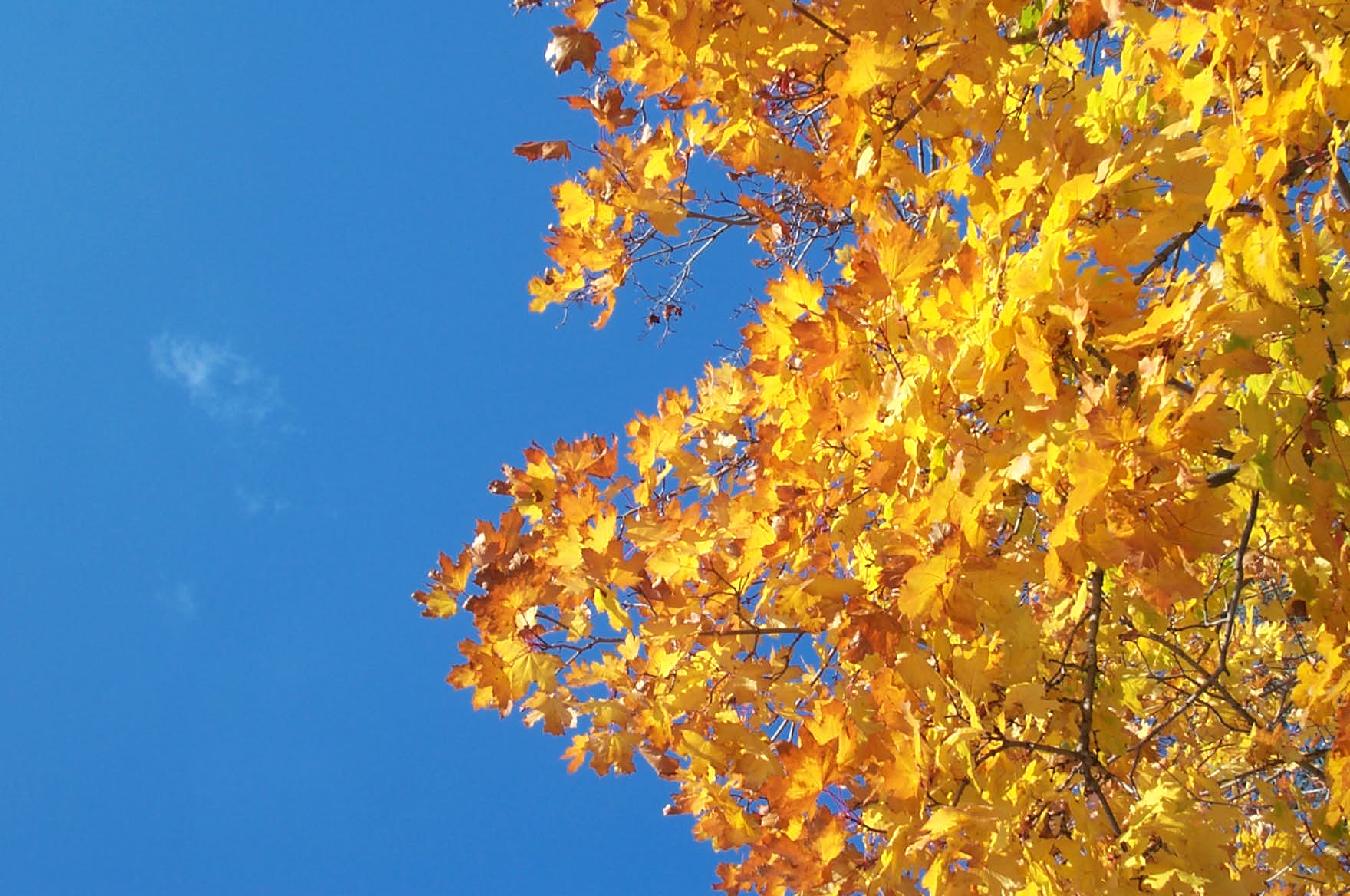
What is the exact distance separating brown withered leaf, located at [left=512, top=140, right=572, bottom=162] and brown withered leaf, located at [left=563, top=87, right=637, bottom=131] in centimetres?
14

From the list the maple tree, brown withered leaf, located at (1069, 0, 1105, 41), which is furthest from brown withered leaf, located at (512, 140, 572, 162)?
brown withered leaf, located at (1069, 0, 1105, 41)

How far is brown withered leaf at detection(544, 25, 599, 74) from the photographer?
2389mm

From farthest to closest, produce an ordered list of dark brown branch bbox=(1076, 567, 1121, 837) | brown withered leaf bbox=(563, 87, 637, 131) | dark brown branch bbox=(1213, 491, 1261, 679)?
brown withered leaf bbox=(563, 87, 637, 131)
dark brown branch bbox=(1213, 491, 1261, 679)
dark brown branch bbox=(1076, 567, 1121, 837)

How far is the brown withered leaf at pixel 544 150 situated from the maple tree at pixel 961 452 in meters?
0.01

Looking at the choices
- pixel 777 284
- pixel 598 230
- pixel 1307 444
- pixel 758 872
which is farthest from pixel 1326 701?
pixel 598 230

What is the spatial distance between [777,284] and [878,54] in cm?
55

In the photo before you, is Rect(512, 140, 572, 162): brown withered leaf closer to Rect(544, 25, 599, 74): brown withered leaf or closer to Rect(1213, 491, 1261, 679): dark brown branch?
Rect(544, 25, 599, 74): brown withered leaf

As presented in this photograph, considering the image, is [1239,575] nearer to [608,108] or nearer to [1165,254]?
[1165,254]

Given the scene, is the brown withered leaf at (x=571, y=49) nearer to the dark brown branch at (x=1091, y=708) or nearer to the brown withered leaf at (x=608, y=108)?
the brown withered leaf at (x=608, y=108)

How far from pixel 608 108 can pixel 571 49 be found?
38 centimetres

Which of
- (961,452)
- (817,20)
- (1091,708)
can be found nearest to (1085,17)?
(817,20)

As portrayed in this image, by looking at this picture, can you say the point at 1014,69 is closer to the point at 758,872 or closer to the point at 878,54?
the point at 878,54

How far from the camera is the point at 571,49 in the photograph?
2398mm

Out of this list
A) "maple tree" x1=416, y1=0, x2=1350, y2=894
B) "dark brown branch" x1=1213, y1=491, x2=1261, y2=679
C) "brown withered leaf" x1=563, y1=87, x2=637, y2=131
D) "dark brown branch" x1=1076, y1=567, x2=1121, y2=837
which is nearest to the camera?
"maple tree" x1=416, y1=0, x2=1350, y2=894
